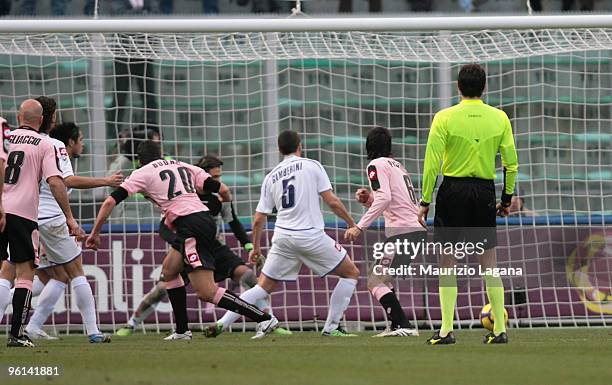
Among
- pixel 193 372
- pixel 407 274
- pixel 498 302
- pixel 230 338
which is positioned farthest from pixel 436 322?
pixel 193 372

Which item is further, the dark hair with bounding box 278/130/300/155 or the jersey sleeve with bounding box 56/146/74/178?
the dark hair with bounding box 278/130/300/155

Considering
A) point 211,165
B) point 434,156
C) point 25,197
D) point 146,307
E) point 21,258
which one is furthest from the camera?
point 146,307

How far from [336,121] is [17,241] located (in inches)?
222

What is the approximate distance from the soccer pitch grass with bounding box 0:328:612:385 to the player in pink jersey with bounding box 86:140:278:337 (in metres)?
0.38

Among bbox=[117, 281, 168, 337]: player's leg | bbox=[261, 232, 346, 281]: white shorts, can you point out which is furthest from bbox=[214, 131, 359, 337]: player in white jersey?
bbox=[117, 281, 168, 337]: player's leg

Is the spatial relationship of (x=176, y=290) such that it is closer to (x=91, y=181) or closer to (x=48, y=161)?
(x=91, y=181)

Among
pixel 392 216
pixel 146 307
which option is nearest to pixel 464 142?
pixel 392 216

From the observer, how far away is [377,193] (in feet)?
37.8

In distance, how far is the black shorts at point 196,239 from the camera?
37.0 feet

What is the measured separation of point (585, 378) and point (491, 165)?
2927 millimetres

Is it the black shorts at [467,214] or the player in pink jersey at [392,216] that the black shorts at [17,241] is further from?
the black shorts at [467,214]

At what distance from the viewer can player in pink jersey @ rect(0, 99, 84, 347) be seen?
1010 cm

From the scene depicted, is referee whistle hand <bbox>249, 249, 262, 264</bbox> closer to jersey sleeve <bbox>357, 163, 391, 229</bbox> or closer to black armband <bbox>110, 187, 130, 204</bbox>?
jersey sleeve <bbox>357, 163, 391, 229</bbox>

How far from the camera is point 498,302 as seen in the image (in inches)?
383
